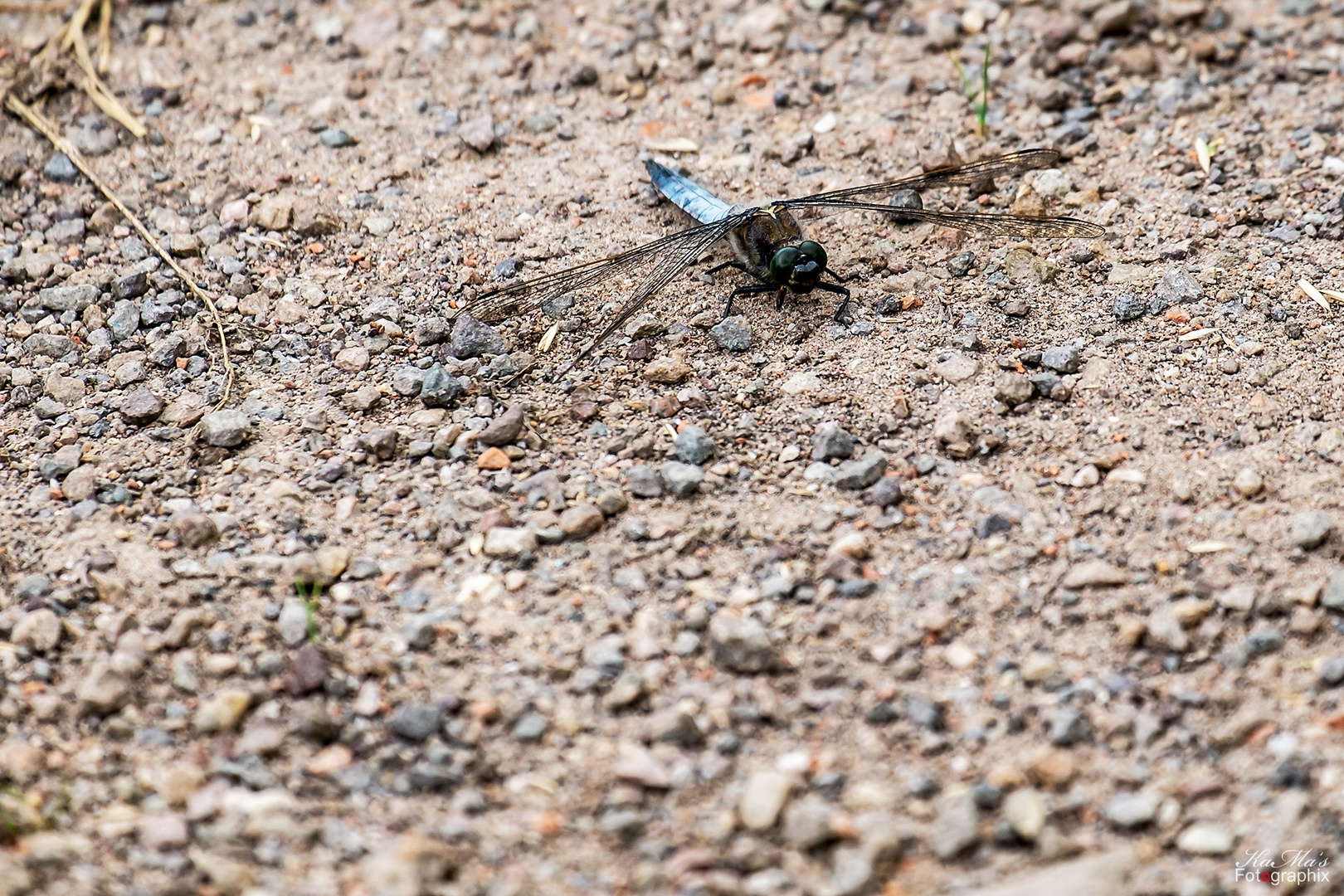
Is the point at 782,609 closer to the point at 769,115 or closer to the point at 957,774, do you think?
the point at 957,774

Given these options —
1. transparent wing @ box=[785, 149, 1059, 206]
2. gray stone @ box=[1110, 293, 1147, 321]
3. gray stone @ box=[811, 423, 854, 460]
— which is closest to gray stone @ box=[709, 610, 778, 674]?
gray stone @ box=[811, 423, 854, 460]

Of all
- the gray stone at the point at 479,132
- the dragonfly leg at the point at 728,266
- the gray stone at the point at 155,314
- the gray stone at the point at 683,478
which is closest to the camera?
the gray stone at the point at 683,478

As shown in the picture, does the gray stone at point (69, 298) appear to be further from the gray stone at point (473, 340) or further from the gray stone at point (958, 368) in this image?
the gray stone at point (958, 368)

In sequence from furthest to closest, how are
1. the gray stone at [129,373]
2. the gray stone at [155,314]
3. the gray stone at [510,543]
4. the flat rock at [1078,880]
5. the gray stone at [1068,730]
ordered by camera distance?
the gray stone at [155,314], the gray stone at [129,373], the gray stone at [510,543], the gray stone at [1068,730], the flat rock at [1078,880]

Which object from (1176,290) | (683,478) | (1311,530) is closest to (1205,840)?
(1311,530)

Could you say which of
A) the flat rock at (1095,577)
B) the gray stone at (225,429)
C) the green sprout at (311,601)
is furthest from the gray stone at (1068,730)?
the gray stone at (225,429)

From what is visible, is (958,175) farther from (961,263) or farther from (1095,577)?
(1095,577)

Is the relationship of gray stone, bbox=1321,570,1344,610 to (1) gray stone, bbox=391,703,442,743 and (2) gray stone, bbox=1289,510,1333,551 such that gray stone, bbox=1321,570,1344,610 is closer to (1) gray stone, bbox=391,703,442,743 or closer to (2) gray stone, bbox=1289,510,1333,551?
(2) gray stone, bbox=1289,510,1333,551
